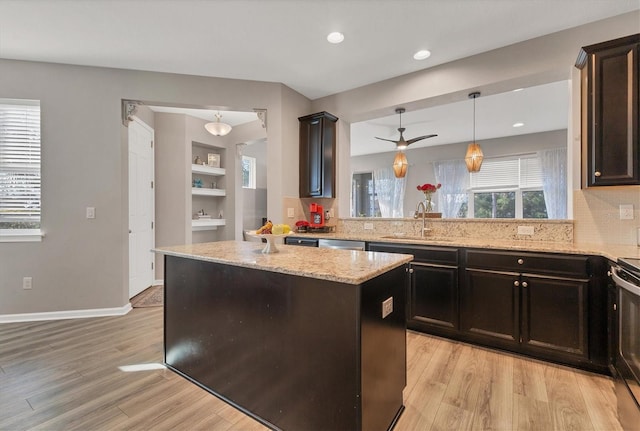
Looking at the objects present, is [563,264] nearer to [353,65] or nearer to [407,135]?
[353,65]

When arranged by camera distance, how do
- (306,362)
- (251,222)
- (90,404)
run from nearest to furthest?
(306,362) → (90,404) → (251,222)

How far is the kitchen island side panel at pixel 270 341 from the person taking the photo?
1334 millimetres

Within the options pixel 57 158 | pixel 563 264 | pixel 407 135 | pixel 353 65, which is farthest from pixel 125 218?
pixel 407 135

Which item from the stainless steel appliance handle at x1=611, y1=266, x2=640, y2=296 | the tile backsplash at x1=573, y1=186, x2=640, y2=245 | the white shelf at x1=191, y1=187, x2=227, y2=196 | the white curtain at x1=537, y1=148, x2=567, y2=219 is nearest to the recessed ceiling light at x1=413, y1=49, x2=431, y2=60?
the tile backsplash at x1=573, y1=186, x2=640, y2=245

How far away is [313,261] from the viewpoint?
1.62 metres

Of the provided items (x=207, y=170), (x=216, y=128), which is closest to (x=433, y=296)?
(x=216, y=128)

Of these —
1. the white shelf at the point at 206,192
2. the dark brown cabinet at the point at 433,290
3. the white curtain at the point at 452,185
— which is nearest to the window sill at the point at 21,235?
the white shelf at the point at 206,192

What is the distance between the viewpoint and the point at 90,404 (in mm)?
1793

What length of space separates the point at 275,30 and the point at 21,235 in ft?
11.3

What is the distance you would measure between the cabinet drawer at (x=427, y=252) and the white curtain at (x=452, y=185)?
4.28m

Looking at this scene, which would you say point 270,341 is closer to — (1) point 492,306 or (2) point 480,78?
(1) point 492,306

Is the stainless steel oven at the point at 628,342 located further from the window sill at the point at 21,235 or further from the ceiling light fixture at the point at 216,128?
the window sill at the point at 21,235

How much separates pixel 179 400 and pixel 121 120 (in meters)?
3.11

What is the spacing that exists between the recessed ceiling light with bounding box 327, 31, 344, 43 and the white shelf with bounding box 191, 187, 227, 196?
327cm
